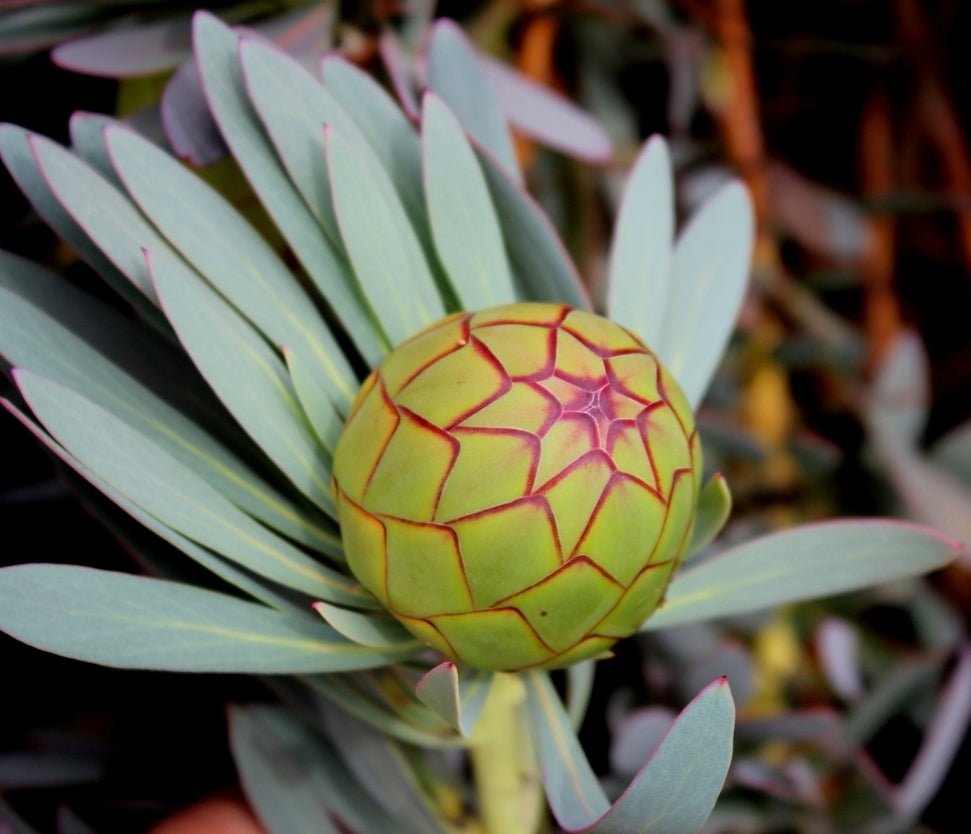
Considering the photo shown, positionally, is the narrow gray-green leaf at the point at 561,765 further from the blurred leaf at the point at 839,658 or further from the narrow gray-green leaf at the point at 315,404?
the blurred leaf at the point at 839,658

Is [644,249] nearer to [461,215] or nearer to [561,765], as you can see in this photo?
[461,215]

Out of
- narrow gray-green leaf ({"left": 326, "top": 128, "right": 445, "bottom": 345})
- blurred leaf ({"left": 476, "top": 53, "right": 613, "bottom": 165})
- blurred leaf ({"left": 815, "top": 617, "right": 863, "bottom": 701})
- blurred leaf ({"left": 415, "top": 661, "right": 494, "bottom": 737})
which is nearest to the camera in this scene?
blurred leaf ({"left": 415, "top": 661, "right": 494, "bottom": 737})

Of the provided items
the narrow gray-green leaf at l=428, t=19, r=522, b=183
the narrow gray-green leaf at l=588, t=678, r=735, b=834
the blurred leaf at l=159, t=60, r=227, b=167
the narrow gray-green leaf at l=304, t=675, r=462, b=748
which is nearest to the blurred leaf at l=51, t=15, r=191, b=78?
the blurred leaf at l=159, t=60, r=227, b=167

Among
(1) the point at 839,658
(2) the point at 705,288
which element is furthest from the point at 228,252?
(1) the point at 839,658

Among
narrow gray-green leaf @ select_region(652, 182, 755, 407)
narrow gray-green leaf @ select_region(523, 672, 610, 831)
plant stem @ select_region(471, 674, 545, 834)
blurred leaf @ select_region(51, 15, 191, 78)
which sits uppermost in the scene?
blurred leaf @ select_region(51, 15, 191, 78)

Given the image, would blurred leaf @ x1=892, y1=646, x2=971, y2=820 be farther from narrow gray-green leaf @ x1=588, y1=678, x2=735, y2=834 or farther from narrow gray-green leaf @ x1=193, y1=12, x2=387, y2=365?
narrow gray-green leaf @ x1=193, y1=12, x2=387, y2=365

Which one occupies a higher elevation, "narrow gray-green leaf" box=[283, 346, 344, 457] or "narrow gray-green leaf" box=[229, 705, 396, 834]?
"narrow gray-green leaf" box=[283, 346, 344, 457]

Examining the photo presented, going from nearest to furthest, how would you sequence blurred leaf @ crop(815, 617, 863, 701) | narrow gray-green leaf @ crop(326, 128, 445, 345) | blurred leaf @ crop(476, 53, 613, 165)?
narrow gray-green leaf @ crop(326, 128, 445, 345)
blurred leaf @ crop(476, 53, 613, 165)
blurred leaf @ crop(815, 617, 863, 701)
